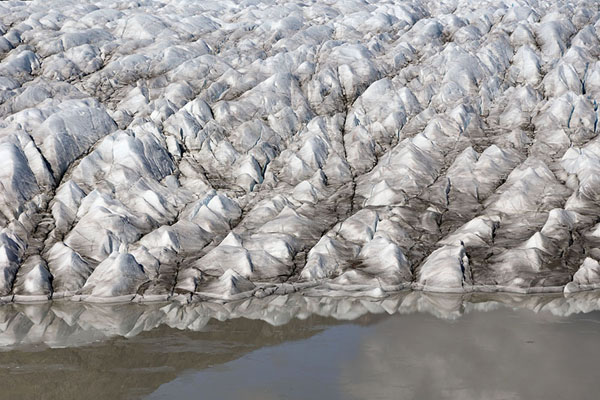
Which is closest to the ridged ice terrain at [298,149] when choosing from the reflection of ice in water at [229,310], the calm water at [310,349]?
the reflection of ice in water at [229,310]

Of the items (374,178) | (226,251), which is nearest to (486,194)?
(374,178)

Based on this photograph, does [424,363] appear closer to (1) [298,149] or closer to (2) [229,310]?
(2) [229,310]

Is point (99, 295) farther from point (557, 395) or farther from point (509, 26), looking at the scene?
point (509, 26)

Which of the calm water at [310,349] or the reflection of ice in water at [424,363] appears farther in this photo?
the calm water at [310,349]

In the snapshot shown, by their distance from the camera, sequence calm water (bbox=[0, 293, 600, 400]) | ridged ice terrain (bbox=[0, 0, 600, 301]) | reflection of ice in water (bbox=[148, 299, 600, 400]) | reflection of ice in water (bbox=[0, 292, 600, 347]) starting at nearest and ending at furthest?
reflection of ice in water (bbox=[148, 299, 600, 400])
calm water (bbox=[0, 293, 600, 400])
reflection of ice in water (bbox=[0, 292, 600, 347])
ridged ice terrain (bbox=[0, 0, 600, 301])

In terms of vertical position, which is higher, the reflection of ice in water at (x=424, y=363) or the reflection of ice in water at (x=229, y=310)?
the reflection of ice in water at (x=424, y=363)

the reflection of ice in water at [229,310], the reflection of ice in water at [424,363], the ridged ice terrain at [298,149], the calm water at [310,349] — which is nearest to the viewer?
the reflection of ice in water at [424,363]

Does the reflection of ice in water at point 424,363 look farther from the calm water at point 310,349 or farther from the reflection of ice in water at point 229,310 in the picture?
the reflection of ice in water at point 229,310

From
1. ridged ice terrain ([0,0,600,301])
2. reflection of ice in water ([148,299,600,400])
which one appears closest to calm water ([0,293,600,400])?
reflection of ice in water ([148,299,600,400])

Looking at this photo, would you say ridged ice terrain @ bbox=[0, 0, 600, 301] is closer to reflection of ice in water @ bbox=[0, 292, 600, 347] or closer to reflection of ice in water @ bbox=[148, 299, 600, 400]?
reflection of ice in water @ bbox=[0, 292, 600, 347]
